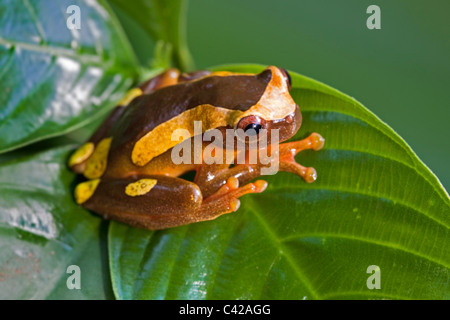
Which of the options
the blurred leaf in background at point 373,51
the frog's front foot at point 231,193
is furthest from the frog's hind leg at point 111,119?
the blurred leaf in background at point 373,51

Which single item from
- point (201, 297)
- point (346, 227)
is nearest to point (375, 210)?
point (346, 227)

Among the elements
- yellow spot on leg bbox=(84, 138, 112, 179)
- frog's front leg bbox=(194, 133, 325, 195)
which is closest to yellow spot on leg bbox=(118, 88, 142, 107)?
yellow spot on leg bbox=(84, 138, 112, 179)

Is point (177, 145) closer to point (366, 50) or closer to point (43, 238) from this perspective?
point (43, 238)

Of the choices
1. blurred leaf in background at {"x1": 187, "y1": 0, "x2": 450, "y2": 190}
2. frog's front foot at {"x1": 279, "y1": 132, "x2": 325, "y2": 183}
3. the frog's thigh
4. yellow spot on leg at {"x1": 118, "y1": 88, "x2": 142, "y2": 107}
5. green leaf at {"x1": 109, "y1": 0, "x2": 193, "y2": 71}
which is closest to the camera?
frog's front foot at {"x1": 279, "y1": 132, "x2": 325, "y2": 183}

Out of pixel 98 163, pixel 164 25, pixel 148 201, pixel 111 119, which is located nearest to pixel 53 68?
pixel 111 119

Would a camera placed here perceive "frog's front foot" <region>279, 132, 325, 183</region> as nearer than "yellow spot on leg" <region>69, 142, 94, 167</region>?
Yes

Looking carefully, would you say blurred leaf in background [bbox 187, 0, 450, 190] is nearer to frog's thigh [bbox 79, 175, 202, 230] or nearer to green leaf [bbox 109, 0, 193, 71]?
green leaf [bbox 109, 0, 193, 71]
